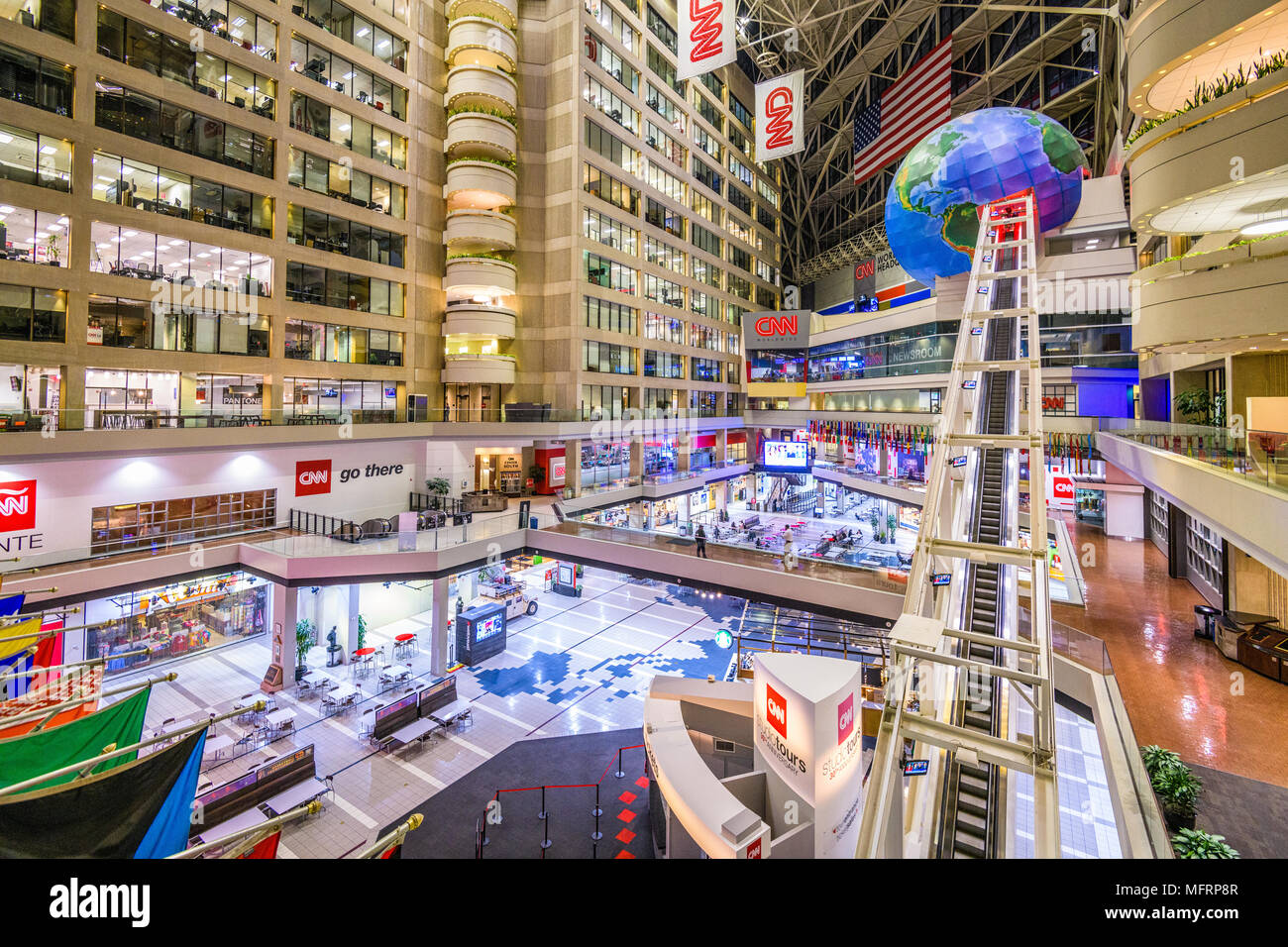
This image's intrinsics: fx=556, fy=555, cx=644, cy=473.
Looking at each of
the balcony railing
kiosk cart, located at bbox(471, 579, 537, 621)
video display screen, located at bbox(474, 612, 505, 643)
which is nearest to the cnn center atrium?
the balcony railing

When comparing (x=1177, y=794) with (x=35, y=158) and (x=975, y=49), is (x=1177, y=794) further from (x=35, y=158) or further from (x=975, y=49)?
(x=975, y=49)

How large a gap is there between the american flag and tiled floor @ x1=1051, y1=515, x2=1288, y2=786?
68.9 feet

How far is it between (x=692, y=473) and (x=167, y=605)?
1069 inches

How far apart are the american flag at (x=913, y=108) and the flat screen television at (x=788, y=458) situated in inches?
619

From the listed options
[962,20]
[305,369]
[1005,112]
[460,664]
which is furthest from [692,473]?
[962,20]

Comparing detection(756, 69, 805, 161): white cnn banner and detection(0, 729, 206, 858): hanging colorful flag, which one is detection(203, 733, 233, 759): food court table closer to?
detection(0, 729, 206, 858): hanging colorful flag

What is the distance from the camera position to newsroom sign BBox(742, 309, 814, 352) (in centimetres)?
3797

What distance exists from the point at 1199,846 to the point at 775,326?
35.7 metres

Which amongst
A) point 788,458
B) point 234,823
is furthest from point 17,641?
point 788,458

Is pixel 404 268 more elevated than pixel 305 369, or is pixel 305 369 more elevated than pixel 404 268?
pixel 404 268

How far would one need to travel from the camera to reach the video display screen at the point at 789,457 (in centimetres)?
3597

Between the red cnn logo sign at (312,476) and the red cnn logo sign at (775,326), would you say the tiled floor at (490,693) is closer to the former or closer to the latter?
the red cnn logo sign at (312,476)
